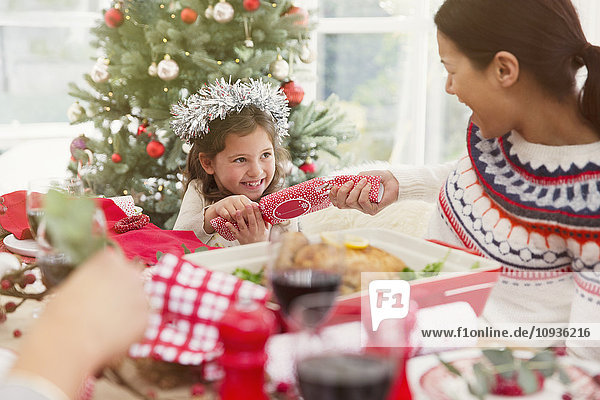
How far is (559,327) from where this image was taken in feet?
4.23

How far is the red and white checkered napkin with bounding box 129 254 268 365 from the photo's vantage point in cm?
78

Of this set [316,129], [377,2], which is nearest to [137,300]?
[316,129]

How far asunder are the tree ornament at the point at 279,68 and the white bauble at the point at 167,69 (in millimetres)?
452

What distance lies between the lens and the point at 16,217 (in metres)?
1.61

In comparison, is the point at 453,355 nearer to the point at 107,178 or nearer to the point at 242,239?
the point at 242,239

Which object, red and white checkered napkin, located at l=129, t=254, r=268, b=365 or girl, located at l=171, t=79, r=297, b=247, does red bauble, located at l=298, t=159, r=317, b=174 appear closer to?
girl, located at l=171, t=79, r=297, b=247

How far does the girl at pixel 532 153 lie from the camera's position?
1175 mm

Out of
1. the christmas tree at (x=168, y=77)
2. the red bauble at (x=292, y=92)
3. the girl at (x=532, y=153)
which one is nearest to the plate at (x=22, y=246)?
the girl at (x=532, y=153)

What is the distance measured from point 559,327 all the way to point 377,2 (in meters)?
3.69

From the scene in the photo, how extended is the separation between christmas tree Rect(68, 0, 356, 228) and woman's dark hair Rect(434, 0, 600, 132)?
173 cm

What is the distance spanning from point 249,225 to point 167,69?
140cm

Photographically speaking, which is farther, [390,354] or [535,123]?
[535,123]

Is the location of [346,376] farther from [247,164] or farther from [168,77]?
[168,77]

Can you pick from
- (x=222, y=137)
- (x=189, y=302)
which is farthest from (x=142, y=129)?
(x=189, y=302)
